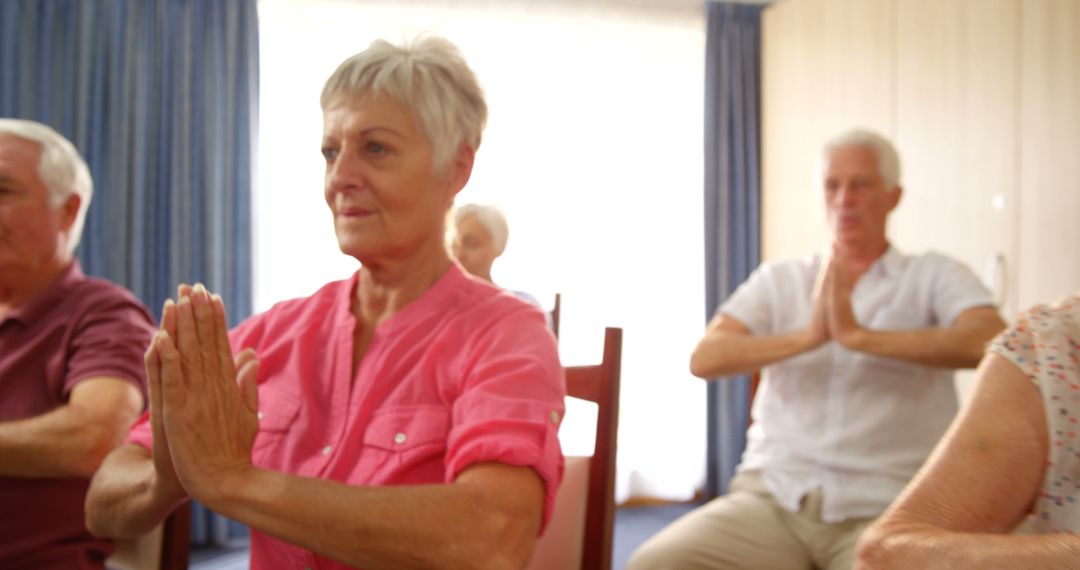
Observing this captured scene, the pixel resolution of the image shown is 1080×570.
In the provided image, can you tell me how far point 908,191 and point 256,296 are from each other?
9.07 ft

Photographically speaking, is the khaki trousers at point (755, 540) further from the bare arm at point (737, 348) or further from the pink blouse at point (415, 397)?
the pink blouse at point (415, 397)

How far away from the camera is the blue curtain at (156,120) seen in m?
3.68

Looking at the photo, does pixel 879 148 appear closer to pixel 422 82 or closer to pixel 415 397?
pixel 422 82

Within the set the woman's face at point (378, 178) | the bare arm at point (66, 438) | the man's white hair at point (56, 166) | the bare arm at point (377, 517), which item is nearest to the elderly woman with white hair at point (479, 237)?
the man's white hair at point (56, 166)

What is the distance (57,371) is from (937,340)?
5.70ft

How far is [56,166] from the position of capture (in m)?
1.69

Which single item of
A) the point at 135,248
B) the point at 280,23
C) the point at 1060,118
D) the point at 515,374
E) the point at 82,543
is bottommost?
the point at 82,543

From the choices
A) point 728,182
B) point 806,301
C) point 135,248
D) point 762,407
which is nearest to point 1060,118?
point 806,301

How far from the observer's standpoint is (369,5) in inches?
160

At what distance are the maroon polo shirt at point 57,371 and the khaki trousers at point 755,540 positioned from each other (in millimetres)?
1070

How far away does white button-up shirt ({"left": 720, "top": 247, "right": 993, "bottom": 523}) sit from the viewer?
6.53 ft

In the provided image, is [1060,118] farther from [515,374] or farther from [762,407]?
[515,374]

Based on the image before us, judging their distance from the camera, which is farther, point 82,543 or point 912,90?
point 912,90

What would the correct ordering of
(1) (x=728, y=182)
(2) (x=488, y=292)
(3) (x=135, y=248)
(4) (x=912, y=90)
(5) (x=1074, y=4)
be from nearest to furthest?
1. (2) (x=488, y=292)
2. (5) (x=1074, y=4)
3. (4) (x=912, y=90)
4. (3) (x=135, y=248)
5. (1) (x=728, y=182)
